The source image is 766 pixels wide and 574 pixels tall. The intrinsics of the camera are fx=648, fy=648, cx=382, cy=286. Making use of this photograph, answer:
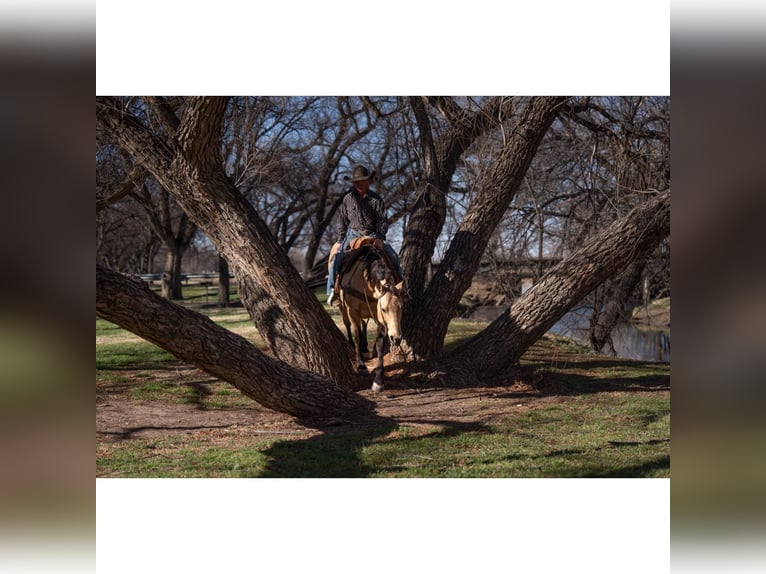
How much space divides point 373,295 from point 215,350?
8.48 ft

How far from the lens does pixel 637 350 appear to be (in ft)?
45.7

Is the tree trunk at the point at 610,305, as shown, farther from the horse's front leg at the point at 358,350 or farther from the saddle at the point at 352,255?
the saddle at the point at 352,255

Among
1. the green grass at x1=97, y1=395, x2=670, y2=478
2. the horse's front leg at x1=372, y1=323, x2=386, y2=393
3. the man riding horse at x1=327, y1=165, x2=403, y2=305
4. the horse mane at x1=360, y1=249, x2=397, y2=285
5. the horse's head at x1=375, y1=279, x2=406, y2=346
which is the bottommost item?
the green grass at x1=97, y1=395, x2=670, y2=478

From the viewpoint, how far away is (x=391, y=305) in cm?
745

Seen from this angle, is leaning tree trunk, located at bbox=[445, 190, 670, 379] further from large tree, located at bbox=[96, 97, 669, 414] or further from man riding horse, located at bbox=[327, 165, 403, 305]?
man riding horse, located at bbox=[327, 165, 403, 305]

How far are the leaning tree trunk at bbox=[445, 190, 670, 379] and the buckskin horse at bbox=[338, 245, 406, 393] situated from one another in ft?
4.08

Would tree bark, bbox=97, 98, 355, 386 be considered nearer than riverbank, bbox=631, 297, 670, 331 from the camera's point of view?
Yes

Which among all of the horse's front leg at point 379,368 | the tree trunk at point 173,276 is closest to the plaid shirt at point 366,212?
the horse's front leg at point 379,368

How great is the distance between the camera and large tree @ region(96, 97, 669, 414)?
6.87 m

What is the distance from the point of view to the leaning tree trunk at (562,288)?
26.7ft

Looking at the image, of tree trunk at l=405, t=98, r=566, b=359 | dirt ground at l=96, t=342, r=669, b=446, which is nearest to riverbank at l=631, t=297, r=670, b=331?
dirt ground at l=96, t=342, r=669, b=446

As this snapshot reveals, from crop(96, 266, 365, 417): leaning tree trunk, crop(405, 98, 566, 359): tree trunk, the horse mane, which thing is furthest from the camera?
crop(405, 98, 566, 359): tree trunk

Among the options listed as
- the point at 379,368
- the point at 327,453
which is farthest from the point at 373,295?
the point at 327,453

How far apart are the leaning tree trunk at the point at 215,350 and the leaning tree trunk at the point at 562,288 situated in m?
2.14
